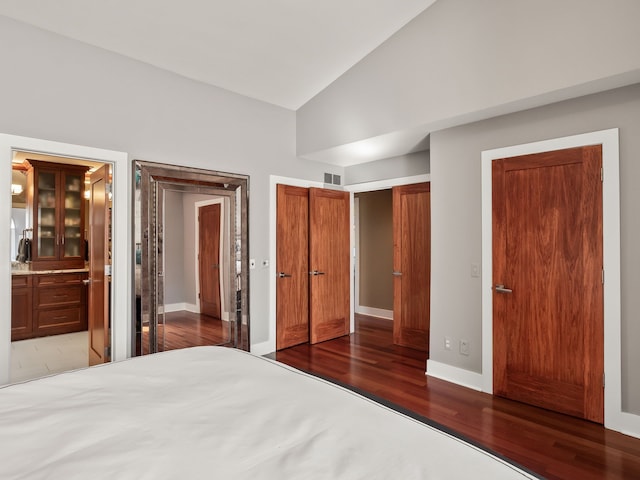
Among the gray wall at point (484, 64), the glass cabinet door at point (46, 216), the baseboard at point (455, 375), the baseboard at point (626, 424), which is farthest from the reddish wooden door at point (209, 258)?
the baseboard at point (626, 424)

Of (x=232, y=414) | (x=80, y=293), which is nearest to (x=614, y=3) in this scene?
(x=232, y=414)

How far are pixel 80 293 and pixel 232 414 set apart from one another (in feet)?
17.2

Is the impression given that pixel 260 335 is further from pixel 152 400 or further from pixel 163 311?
pixel 152 400

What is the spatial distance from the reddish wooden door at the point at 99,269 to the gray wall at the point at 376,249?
14.4ft

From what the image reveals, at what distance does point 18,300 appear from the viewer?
4977 mm

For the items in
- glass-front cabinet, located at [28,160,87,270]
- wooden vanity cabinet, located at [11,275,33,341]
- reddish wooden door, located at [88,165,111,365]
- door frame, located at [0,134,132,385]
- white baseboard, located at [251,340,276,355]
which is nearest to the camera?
door frame, located at [0,134,132,385]

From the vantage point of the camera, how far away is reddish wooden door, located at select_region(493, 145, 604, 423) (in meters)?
2.74

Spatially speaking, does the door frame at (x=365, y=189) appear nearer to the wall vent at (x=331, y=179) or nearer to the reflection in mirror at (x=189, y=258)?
the wall vent at (x=331, y=179)

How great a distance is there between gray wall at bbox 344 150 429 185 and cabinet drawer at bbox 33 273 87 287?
13.8ft

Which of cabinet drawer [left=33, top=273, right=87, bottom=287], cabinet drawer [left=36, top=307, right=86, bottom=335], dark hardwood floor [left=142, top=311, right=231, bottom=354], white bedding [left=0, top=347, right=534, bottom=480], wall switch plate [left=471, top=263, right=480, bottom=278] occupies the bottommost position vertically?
cabinet drawer [left=36, top=307, right=86, bottom=335]

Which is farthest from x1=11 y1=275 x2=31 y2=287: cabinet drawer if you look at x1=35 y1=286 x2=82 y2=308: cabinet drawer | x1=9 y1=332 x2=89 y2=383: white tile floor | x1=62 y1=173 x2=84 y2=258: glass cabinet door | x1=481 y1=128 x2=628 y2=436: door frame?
x1=481 y1=128 x2=628 y2=436: door frame

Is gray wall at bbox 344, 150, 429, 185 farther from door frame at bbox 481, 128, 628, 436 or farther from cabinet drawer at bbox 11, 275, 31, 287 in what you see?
cabinet drawer at bbox 11, 275, 31, 287

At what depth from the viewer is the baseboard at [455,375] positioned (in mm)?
3365

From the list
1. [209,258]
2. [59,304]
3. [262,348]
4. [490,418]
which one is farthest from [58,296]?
[490,418]
